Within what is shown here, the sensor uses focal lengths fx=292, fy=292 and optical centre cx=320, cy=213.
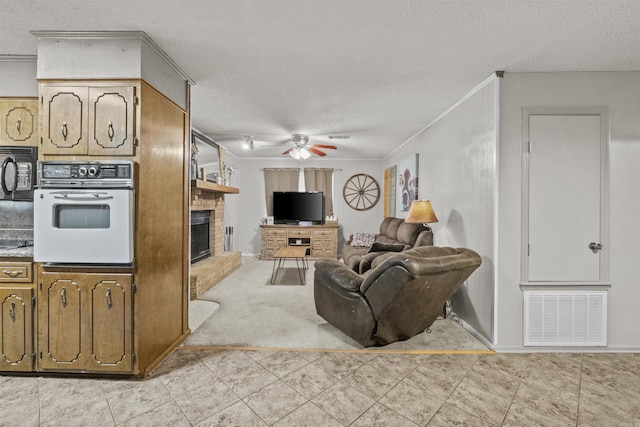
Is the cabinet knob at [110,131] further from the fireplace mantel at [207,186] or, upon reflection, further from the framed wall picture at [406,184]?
the framed wall picture at [406,184]

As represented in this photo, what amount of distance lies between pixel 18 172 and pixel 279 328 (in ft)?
9.09

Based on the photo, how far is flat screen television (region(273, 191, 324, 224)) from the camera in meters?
7.25

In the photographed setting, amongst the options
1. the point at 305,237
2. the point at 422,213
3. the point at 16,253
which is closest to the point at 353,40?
the point at 422,213

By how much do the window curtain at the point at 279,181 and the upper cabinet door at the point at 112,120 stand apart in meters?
5.30

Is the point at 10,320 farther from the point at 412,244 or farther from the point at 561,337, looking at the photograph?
the point at 561,337

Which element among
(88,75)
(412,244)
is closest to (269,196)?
(412,244)

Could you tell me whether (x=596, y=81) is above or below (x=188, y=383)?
above

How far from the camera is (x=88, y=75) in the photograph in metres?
2.16

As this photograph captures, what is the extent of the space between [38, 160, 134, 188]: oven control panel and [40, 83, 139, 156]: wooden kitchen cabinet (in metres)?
0.11

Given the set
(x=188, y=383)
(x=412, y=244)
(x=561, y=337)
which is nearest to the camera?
(x=188, y=383)

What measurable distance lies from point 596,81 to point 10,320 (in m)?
5.29

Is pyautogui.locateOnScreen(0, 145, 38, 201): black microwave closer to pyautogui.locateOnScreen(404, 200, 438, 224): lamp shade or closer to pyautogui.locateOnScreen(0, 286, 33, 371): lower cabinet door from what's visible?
pyautogui.locateOnScreen(0, 286, 33, 371): lower cabinet door

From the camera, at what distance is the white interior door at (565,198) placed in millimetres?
2674

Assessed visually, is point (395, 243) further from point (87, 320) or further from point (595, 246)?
point (87, 320)
